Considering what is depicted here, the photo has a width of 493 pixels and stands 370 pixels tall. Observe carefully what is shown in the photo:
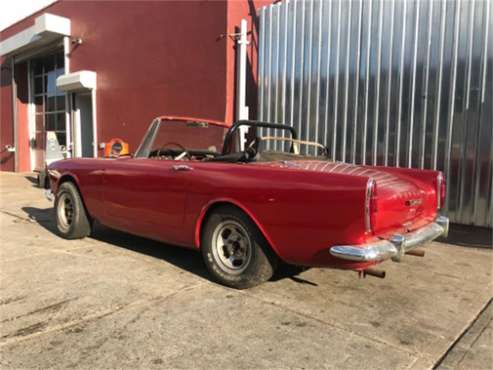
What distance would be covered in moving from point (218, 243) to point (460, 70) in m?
4.19

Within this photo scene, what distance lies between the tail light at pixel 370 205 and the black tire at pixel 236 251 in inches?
33.9

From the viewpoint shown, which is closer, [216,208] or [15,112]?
[216,208]

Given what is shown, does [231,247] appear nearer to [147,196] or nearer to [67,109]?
[147,196]

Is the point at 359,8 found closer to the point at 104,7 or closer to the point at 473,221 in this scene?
the point at 473,221

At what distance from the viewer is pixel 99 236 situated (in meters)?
5.77

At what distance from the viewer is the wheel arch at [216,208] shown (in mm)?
3498

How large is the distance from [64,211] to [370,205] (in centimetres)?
406

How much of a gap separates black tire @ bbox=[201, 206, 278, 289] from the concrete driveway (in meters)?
0.14

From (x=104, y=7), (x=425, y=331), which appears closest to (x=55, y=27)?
(x=104, y=7)

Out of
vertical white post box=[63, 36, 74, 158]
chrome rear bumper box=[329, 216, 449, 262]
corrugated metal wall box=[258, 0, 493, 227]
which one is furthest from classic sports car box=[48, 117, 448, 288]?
A: vertical white post box=[63, 36, 74, 158]

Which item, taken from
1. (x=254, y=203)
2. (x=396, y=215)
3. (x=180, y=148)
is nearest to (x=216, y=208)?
(x=254, y=203)

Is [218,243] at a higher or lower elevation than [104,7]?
lower

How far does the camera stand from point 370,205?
3.06m

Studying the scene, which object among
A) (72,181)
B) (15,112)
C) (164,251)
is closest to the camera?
(164,251)
